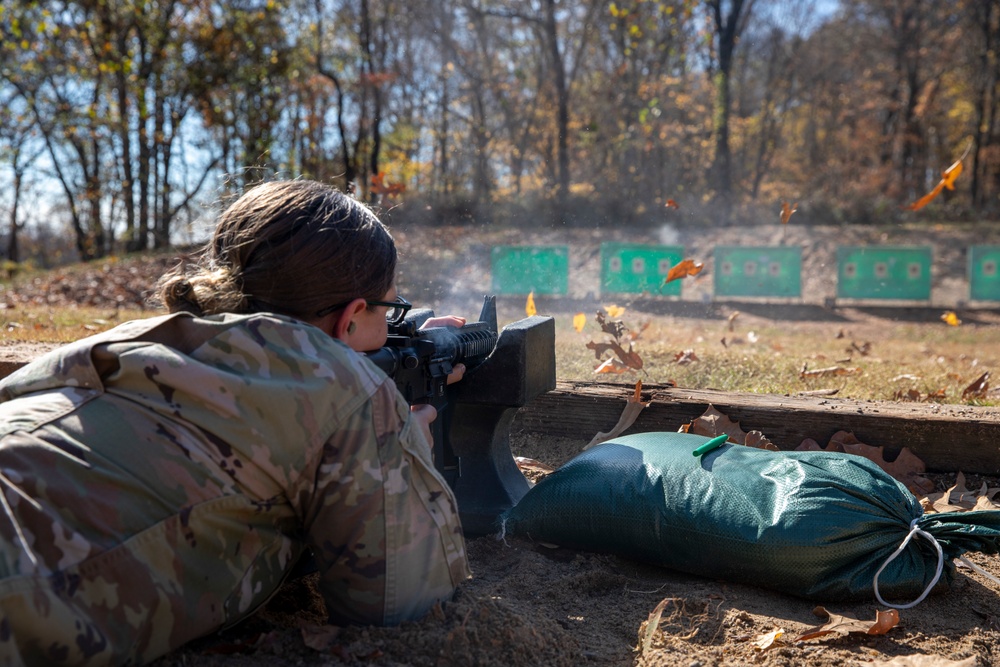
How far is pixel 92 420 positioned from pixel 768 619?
5.56 ft

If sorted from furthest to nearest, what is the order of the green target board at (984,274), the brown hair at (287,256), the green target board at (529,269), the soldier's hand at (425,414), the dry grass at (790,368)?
1. the green target board at (984,274)
2. the green target board at (529,269)
3. the dry grass at (790,368)
4. the soldier's hand at (425,414)
5. the brown hair at (287,256)

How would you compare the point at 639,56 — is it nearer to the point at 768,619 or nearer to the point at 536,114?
the point at 536,114

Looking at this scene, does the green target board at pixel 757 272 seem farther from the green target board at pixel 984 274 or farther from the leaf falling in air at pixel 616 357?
the leaf falling in air at pixel 616 357

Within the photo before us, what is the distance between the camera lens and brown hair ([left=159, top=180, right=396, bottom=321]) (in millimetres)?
1821

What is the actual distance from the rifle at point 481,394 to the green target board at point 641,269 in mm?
11477

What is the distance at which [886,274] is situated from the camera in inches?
577

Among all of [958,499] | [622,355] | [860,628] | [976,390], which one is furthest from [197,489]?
[976,390]

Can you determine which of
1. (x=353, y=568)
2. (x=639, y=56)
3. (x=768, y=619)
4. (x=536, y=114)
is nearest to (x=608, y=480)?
(x=768, y=619)

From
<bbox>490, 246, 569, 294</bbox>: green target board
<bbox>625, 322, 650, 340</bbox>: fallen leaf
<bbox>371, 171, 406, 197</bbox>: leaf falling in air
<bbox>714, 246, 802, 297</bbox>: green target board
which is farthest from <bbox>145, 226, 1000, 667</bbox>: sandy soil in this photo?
<bbox>714, 246, 802, 297</bbox>: green target board

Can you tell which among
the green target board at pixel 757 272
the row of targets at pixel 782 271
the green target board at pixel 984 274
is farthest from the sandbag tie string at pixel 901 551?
the green target board at pixel 984 274

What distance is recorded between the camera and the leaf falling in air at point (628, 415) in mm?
3590

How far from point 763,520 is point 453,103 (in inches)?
793

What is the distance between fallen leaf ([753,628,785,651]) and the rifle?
1041mm

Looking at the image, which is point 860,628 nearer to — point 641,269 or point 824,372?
point 824,372
